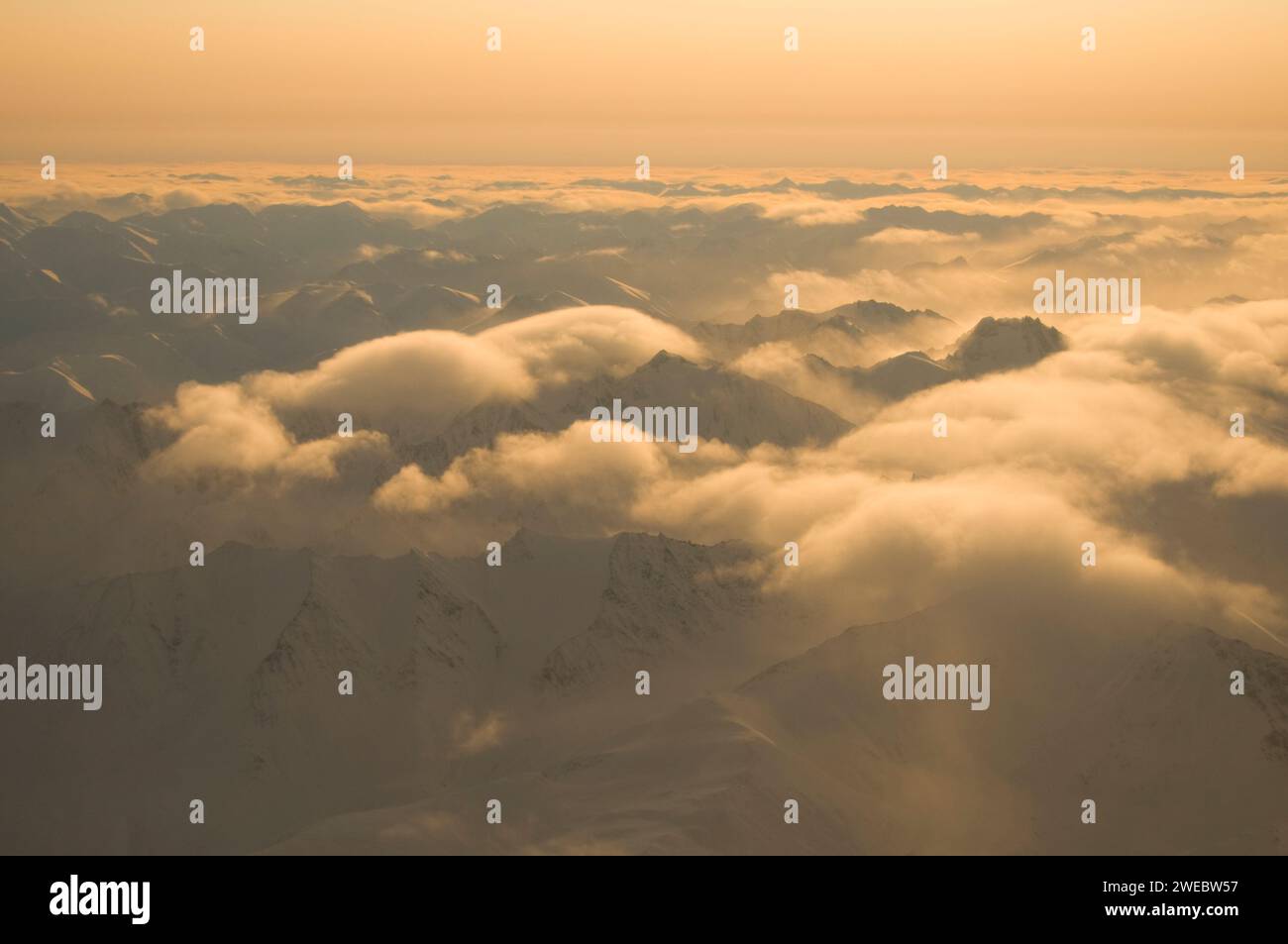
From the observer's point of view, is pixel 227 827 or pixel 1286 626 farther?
pixel 1286 626

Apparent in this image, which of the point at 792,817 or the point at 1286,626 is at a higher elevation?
the point at 1286,626

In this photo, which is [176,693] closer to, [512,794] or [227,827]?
[227,827]

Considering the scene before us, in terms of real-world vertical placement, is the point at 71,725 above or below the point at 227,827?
above
